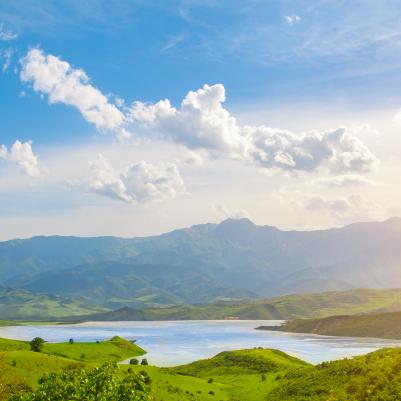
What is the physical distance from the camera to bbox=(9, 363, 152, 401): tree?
145ft

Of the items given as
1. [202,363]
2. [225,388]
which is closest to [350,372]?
[225,388]

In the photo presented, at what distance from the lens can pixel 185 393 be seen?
122062 millimetres

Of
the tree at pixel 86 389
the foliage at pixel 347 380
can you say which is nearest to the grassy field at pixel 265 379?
the foliage at pixel 347 380

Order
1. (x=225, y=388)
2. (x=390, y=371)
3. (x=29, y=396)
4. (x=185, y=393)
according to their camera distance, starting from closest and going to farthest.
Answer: (x=29, y=396) → (x=390, y=371) → (x=185, y=393) → (x=225, y=388)

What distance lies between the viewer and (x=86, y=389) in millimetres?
44844

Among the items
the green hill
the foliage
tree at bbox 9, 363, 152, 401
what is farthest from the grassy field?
tree at bbox 9, 363, 152, 401

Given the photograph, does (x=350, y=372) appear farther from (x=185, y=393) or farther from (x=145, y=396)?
(x=145, y=396)

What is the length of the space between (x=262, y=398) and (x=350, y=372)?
2130 centimetres

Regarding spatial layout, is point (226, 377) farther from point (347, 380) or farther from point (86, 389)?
point (86, 389)

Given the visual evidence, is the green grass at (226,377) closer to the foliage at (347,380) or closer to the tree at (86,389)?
the foliage at (347,380)

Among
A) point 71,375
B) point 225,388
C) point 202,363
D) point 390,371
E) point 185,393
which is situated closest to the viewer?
point 71,375

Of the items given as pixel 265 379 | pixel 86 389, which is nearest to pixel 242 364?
pixel 265 379

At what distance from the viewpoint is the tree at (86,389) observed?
44.2 metres

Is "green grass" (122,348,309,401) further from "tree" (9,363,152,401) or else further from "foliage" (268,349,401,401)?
"tree" (9,363,152,401)
